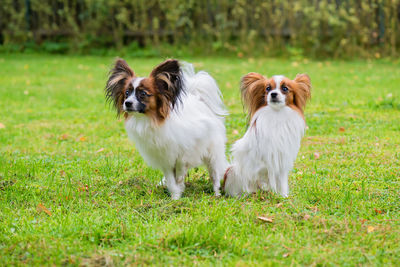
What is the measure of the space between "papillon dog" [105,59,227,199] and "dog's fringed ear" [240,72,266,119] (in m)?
0.53

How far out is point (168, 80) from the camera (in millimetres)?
4340

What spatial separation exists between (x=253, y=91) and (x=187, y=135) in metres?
0.75

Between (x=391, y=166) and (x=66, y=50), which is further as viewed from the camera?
(x=66, y=50)

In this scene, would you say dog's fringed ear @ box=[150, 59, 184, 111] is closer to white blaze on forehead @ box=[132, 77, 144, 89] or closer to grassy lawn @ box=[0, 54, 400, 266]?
white blaze on forehead @ box=[132, 77, 144, 89]

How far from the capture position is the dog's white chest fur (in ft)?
14.0

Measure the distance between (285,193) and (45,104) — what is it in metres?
6.40

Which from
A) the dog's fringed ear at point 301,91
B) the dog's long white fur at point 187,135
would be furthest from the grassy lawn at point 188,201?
the dog's fringed ear at point 301,91

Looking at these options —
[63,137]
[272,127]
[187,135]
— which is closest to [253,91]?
[272,127]

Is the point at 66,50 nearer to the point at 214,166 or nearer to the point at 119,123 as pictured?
the point at 119,123

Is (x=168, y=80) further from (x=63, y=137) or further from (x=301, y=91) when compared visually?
(x=63, y=137)

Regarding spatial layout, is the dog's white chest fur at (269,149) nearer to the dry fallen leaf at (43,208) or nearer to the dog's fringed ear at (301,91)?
the dog's fringed ear at (301,91)

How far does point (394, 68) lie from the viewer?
12859 mm

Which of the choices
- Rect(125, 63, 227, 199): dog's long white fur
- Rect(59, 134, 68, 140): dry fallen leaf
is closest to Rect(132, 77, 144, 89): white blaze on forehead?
Rect(125, 63, 227, 199): dog's long white fur

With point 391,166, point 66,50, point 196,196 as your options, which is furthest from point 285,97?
point 66,50
